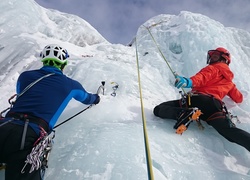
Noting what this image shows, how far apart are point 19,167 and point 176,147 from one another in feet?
6.10

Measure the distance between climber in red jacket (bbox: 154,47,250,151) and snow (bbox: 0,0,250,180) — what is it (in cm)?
23

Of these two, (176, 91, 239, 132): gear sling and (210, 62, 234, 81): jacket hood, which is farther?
(210, 62, 234, 81): jacket hood

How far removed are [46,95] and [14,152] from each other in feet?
2.07

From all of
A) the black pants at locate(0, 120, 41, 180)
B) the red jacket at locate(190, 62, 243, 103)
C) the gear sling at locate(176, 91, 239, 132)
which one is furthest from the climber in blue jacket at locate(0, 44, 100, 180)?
the red jacket at locate(190, 62, 243, 103)

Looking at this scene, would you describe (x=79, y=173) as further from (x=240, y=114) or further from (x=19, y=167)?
(x=240, y=114)

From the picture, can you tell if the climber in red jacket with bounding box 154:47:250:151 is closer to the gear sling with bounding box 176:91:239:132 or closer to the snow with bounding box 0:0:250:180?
the gear sling with bounding box 176:91:239:132

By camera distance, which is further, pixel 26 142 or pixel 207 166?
pixel 207 166

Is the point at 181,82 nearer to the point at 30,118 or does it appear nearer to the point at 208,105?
the point at 208,105

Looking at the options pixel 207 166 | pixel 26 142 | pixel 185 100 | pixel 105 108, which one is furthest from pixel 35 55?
pixel 207 166

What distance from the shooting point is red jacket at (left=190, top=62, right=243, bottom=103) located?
3.61m

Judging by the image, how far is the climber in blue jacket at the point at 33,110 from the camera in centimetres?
183

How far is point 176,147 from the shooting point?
113 inches

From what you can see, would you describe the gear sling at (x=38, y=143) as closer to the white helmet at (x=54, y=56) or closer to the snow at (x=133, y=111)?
the snow at (x=133, y=111)

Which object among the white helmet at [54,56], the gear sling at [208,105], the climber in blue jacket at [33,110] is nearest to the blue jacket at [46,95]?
the climber in blue jacket at [33,110]
